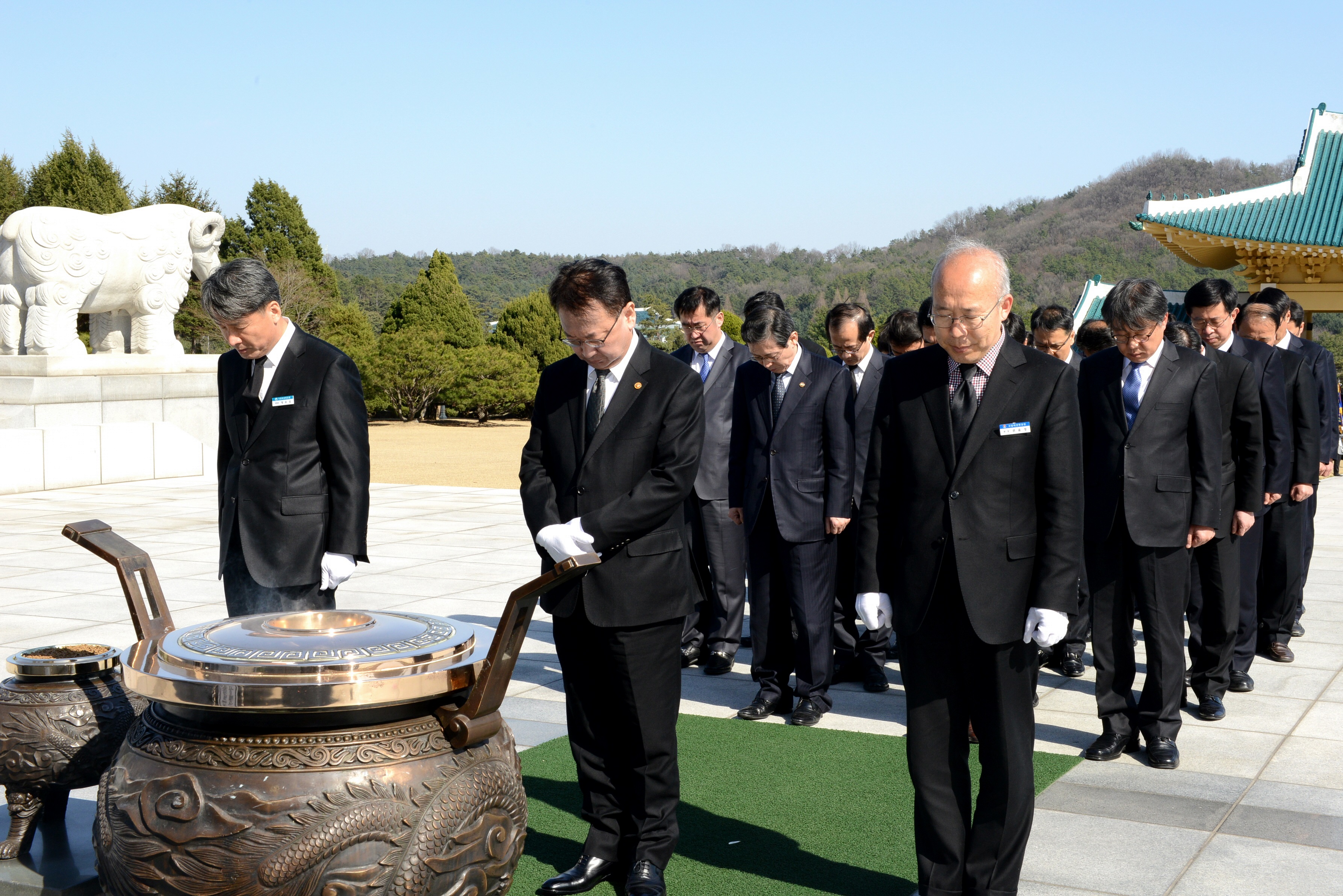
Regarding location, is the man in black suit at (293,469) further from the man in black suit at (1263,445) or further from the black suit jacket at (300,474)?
the man in black suit at (1263,445)

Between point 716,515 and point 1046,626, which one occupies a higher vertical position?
point 1046,626

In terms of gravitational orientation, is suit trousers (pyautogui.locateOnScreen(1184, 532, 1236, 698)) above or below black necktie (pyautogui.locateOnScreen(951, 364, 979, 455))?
below

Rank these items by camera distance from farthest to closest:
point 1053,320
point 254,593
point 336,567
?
1. point 1053,320
2. point 254,593
3. point 336,567

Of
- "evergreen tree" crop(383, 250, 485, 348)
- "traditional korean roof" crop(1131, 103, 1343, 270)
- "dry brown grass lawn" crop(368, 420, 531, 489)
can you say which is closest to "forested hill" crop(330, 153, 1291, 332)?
"evergreen tree" crop(383, 250, 485, 348)

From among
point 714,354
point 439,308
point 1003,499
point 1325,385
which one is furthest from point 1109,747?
point 439,308

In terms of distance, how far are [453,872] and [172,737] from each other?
575mm

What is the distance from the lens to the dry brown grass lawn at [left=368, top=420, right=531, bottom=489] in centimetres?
1727

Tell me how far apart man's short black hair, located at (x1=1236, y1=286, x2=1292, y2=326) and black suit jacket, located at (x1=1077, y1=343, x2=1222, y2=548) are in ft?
6.29

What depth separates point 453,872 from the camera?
2250 millimetres

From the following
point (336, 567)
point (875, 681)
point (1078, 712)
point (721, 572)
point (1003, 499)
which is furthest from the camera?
point (721, 572)

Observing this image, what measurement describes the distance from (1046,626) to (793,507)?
86.5 inches

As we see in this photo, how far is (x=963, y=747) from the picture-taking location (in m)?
3.17

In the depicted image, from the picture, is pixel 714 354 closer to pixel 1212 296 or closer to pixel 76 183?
pixel 1212 296

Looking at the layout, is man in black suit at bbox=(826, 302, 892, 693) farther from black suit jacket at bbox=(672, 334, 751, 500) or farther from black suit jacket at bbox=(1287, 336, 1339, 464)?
black suit jacket at bbox=(1287, 336, 1339, 464)
